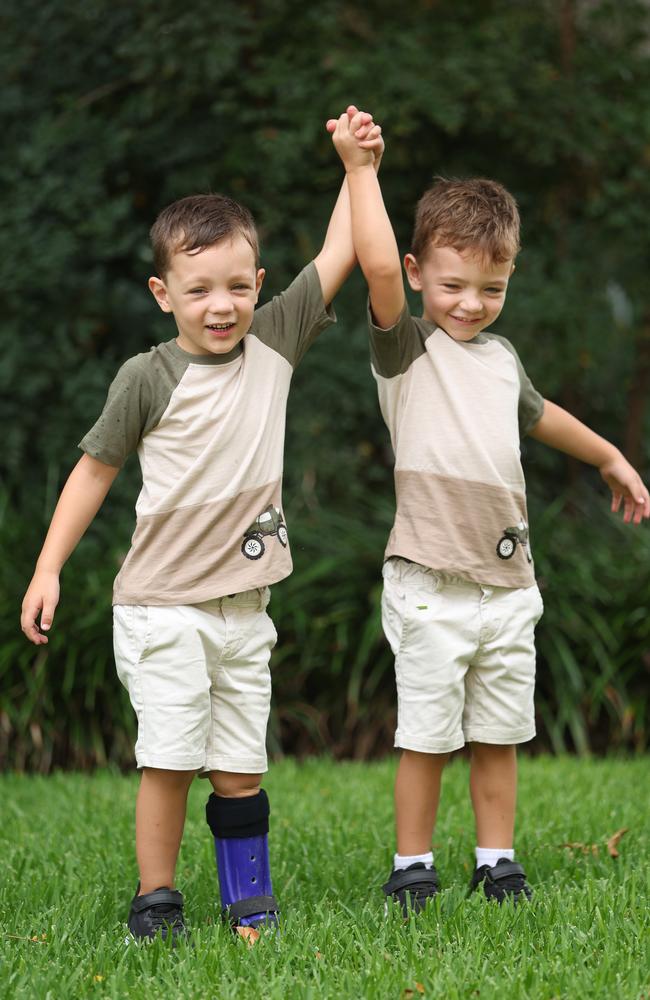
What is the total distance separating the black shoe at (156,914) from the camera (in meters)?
2.59

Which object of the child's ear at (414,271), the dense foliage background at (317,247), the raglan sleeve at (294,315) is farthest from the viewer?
the dense foliage background at (317,247)

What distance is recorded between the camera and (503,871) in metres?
2.88

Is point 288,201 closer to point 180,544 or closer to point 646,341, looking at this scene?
point 646,341

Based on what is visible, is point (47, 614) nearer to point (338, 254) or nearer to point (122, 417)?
point (122, 417)

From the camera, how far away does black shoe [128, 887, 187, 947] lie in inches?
102

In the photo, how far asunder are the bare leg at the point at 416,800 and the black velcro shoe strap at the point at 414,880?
0.06 meters

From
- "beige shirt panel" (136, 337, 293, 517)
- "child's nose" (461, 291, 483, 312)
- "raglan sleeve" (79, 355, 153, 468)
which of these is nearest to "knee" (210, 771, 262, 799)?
"beige shirt panel" (136, 337, 293, 517)

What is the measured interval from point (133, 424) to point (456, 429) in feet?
2.39

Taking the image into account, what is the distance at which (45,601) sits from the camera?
2596 mm

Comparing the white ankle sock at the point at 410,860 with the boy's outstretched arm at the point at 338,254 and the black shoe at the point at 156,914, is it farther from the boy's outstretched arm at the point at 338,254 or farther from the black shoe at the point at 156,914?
the boy's outstretched arm at the point at 338,254

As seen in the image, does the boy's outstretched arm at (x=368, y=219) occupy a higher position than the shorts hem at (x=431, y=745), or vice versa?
the boy's outstretched arm at (x=368, y=219)

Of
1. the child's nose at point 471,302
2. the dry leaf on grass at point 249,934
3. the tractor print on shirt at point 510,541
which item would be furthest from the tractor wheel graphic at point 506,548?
the dry leaf on grass at point 249,934

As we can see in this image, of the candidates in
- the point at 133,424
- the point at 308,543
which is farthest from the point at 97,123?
the point at 133,424

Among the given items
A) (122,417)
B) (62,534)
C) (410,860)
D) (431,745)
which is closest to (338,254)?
(122,417)
